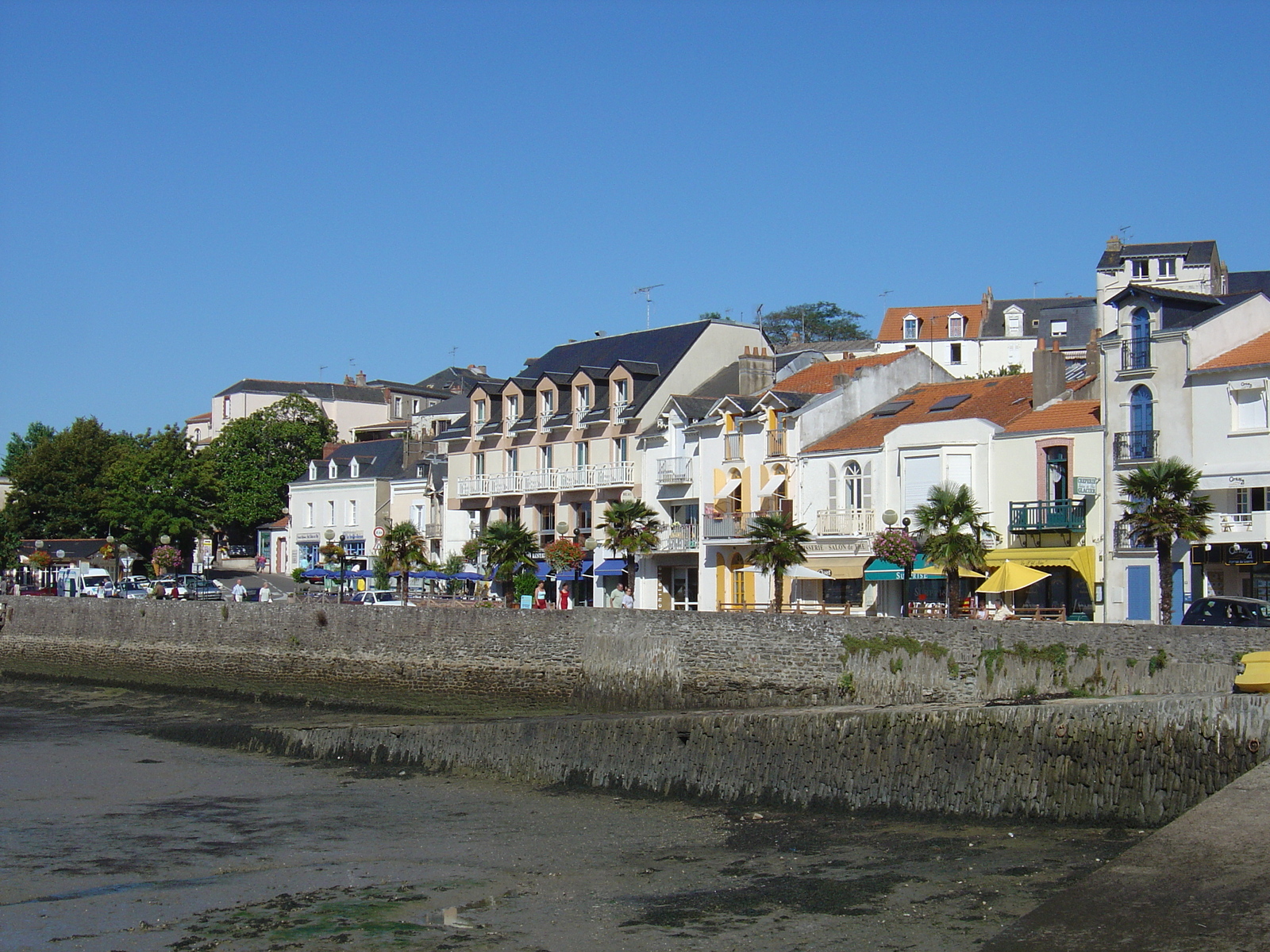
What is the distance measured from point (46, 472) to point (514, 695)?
6195cm

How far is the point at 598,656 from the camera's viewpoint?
34344 millimetres

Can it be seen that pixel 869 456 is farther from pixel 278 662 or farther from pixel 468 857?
pixel 468 857

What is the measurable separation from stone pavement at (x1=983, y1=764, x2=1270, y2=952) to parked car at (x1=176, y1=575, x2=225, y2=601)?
2050 inches

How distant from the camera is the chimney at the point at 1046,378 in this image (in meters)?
40.1

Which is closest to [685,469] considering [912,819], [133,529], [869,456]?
[869,456]

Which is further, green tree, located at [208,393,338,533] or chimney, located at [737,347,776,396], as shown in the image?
green tree, located at [208,393,338,533]

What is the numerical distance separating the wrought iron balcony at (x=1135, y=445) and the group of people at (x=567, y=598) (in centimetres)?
1475

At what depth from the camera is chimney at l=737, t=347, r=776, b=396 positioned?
51.9 m

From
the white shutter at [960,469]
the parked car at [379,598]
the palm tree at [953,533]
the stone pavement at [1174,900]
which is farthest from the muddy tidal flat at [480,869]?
the parked car at [379,598]

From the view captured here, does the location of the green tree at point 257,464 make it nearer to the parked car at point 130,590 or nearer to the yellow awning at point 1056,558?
the parked car at point 130,590

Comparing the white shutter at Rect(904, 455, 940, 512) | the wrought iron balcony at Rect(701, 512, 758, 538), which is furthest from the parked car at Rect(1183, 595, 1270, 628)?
the wrought iron balcony at Rect(701, 512, 758, 538)

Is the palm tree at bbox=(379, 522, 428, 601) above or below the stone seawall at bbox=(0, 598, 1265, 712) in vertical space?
above

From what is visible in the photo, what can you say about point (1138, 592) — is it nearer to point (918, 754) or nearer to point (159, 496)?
point (918, 754)

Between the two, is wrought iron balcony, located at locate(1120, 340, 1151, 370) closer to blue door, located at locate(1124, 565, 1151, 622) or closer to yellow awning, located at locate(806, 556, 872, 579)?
blue door, located at locate(1124, 565, 1151, 622)
